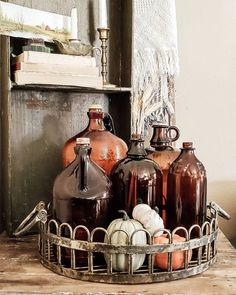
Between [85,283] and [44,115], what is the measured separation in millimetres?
563

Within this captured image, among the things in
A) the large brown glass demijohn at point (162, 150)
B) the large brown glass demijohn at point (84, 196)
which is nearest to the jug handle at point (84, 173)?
the large brown glass demijohn at point (84, 196)

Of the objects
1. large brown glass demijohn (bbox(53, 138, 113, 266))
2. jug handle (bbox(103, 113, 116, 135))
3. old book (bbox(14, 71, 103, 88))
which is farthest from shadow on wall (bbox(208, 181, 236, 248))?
large brown glass demijohn (bbox(53, 138, 113, 266))

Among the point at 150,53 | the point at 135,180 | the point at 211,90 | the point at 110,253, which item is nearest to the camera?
the point at 110,253

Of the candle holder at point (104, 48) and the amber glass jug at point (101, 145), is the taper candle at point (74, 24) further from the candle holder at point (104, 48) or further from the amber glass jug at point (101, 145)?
the amber glass jug at point (101, 145)

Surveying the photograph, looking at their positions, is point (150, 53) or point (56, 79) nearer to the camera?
point (56, 79)

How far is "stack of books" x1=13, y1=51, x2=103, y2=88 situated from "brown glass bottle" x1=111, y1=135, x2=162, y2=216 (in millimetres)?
278

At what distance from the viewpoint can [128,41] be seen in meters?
1.31

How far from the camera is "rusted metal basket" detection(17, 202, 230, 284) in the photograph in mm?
853

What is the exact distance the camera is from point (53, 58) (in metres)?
1.14

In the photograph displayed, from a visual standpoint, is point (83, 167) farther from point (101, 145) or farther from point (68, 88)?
point (68, 88)

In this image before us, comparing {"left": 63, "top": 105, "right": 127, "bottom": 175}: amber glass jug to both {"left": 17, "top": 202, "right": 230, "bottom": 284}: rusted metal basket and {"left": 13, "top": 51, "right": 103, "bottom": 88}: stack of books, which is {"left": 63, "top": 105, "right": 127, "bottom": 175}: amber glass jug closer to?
{"left": 13, "top": 51, "right": 103, "bottom": 88}: stack of books

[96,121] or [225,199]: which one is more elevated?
[96,121]

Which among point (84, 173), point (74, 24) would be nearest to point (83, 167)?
point (84, 173)

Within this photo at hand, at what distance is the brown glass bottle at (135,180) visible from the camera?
3.15ft
